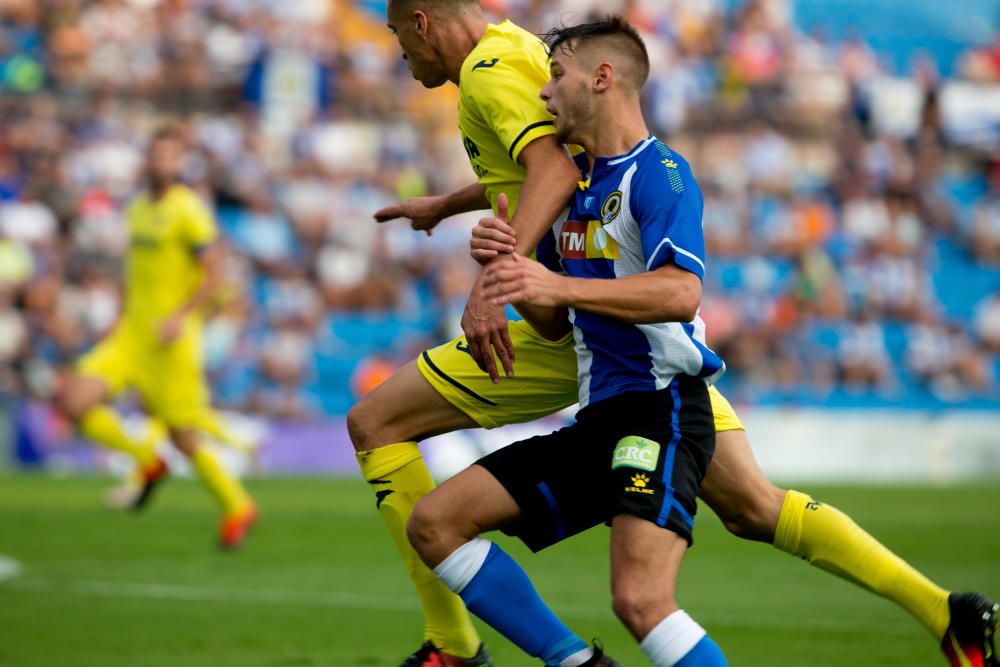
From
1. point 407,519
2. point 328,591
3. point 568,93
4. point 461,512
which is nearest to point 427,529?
point 461,512

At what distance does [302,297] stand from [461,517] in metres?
14.8

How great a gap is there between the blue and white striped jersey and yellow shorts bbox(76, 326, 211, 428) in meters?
6.71

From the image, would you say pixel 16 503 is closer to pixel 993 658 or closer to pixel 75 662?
pixel 75 662

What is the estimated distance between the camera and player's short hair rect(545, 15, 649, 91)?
471 cm

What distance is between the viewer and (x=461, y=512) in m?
4.82

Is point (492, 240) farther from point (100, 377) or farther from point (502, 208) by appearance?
point (100, 377)

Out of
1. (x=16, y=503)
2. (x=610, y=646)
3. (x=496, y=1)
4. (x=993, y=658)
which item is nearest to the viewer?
(x=993, y=658)

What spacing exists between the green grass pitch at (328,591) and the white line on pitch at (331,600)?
2 cm

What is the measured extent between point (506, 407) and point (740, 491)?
92cm

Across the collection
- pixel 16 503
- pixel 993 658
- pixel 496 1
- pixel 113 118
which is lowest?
pixel 16 503

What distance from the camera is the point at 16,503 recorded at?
13.5 m

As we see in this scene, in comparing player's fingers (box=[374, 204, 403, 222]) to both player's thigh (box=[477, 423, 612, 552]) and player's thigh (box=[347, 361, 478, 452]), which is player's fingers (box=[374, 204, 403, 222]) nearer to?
player's thigh (box=[347, 361, 478, 452])

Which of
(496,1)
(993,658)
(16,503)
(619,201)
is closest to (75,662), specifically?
(619,201)

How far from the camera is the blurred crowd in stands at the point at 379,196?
18719 mm
